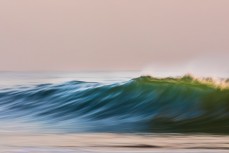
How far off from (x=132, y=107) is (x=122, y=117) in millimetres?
1474

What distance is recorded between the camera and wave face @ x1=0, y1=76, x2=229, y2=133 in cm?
1090

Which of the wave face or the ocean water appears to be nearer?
the ocean water

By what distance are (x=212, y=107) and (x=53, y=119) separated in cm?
293

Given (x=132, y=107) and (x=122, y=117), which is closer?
(x=122, y=117)

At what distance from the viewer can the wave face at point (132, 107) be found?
1090cm

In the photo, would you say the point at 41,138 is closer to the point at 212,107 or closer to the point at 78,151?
the point at 78,151

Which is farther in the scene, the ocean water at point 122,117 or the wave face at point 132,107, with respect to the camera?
the wave face at point 132,107

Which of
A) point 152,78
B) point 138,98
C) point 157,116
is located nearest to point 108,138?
point 157,116

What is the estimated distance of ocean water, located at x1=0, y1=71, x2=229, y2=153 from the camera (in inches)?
324

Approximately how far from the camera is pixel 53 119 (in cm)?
1218

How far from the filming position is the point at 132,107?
13.8 meters

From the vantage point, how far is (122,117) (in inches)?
485

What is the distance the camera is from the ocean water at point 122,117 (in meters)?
8.22

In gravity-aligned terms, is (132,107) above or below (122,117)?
above
